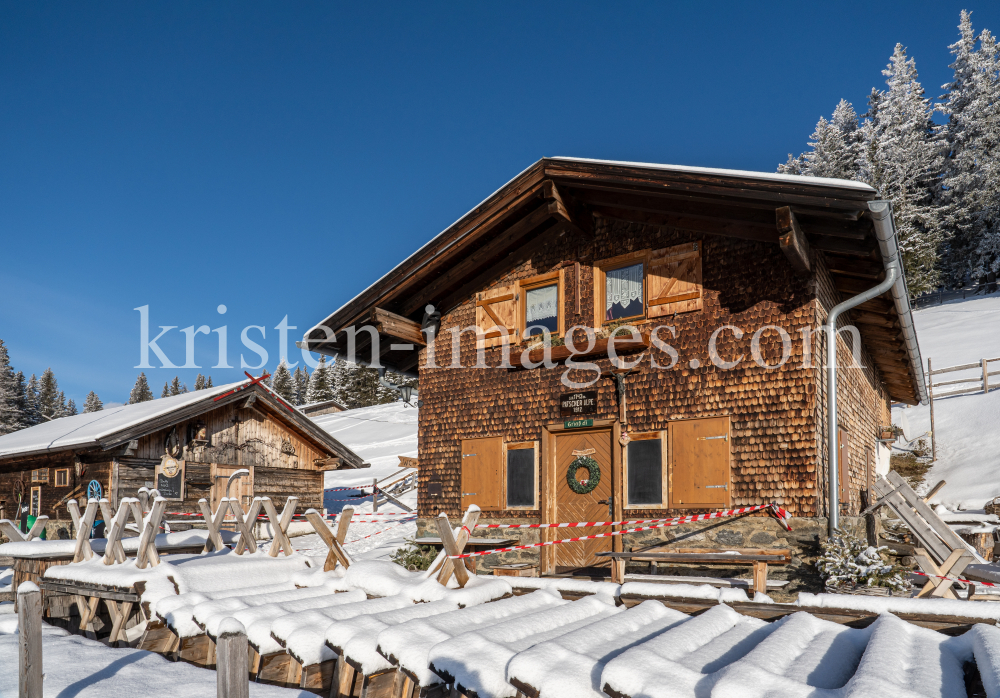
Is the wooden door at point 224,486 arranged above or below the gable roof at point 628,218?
below

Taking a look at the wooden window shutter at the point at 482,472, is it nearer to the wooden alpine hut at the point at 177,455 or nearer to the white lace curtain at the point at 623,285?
the white lace curtain at the point at 623,285

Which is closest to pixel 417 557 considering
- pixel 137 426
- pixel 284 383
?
pixel 137 426

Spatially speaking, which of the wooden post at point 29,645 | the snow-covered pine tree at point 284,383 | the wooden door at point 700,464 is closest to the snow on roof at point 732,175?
the wooden door at point 700,464

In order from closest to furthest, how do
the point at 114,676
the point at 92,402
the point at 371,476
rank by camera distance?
the point at 114,676, the point at 371,476, the point at 92,402

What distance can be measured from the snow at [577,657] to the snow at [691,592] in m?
0.65

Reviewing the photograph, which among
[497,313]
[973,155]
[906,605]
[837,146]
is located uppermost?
[837,146]

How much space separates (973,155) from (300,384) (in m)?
66.5

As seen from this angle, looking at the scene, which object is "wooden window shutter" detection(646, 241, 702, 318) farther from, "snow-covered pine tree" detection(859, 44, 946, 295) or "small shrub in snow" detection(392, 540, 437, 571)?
"snow-covered pine tree" detection(859, 44, 946, 295)

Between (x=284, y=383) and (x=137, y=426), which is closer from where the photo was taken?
(x=137, y=426)

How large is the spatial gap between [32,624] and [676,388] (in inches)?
346

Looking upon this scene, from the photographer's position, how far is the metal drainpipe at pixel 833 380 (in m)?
9.59

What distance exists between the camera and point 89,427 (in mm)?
19234

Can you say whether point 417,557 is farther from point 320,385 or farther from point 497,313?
point 320,385

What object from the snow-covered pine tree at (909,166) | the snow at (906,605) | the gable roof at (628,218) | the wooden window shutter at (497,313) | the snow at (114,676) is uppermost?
the snow-covered pine tree at (909,166)
